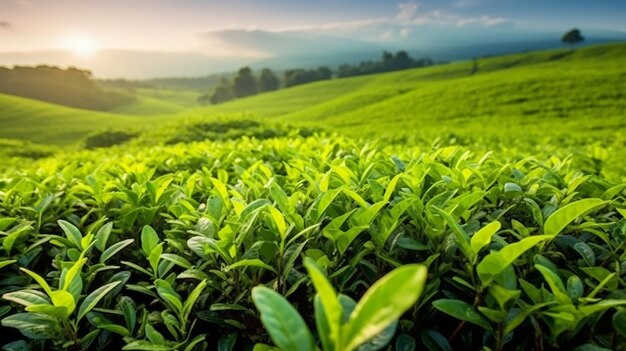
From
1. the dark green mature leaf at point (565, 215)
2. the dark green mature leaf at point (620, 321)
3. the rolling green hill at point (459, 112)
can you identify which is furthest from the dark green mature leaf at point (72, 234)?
the rolling green hill at point (459, 112)

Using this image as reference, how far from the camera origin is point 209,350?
182 cm

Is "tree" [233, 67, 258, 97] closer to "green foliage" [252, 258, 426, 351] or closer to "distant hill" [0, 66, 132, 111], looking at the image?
"distant hill" [0, 66, 132, 111]

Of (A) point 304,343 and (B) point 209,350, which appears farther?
(B) point 209,350

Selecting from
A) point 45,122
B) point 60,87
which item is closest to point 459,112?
point 45,122

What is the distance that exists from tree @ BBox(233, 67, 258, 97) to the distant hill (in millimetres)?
23150

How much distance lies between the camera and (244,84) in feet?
312

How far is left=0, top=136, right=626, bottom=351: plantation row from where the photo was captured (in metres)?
1.27

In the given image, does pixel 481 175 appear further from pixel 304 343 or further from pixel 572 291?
pixel 304 343

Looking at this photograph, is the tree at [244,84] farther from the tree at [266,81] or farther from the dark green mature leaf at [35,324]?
the dark green mature leaf at [35,324]

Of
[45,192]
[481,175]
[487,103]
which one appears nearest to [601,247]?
[481,175]

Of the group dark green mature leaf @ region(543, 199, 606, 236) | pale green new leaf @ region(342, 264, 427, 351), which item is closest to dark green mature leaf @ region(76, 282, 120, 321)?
pale green new leaf @ region(342, 264, 427, 351)

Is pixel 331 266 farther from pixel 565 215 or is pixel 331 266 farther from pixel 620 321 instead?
pixel 620 321

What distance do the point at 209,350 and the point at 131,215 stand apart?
Answer: 798mm

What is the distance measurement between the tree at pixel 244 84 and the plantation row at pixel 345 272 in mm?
95384
